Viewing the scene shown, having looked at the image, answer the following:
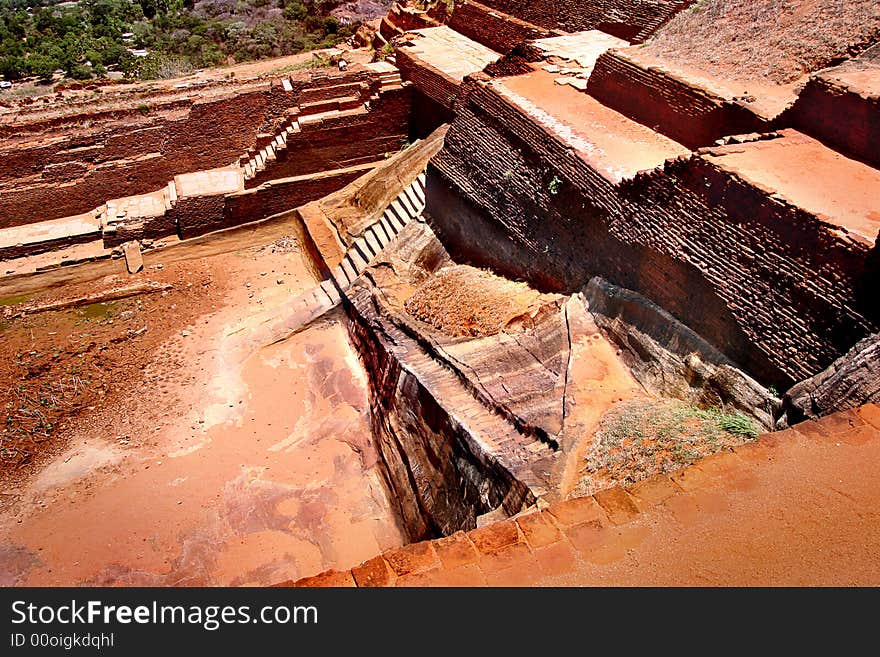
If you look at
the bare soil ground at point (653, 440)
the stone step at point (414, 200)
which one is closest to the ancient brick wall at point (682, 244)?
the bare soil ground at point (653, 440)

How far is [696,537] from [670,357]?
3.33 metres

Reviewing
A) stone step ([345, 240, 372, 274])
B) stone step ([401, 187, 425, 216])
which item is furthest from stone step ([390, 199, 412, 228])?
stone step ([345, 240, 372, 274])

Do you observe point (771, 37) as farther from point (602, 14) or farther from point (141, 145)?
point (141, 145)

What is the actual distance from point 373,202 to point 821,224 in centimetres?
782

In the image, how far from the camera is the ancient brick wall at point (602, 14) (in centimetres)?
1116

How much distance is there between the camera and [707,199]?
6.53 m

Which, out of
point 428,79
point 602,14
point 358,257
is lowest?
point 358,257

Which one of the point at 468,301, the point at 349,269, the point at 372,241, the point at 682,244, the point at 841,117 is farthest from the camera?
the point at 372,241

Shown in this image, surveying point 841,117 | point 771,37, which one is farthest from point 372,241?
point 841,117

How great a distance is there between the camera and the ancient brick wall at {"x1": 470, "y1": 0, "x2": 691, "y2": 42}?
36.6 feet

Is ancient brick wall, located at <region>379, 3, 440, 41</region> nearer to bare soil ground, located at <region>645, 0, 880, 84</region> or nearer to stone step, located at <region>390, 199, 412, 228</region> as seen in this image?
stone step, located at <region>390, 199, 412, 228</region>

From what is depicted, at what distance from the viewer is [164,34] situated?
1021 inches

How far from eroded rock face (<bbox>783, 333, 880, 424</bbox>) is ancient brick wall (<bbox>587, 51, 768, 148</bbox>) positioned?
320 centimetres

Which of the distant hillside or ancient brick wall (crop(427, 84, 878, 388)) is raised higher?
ancient brick wall (crop(427, 84, 878, 388))
